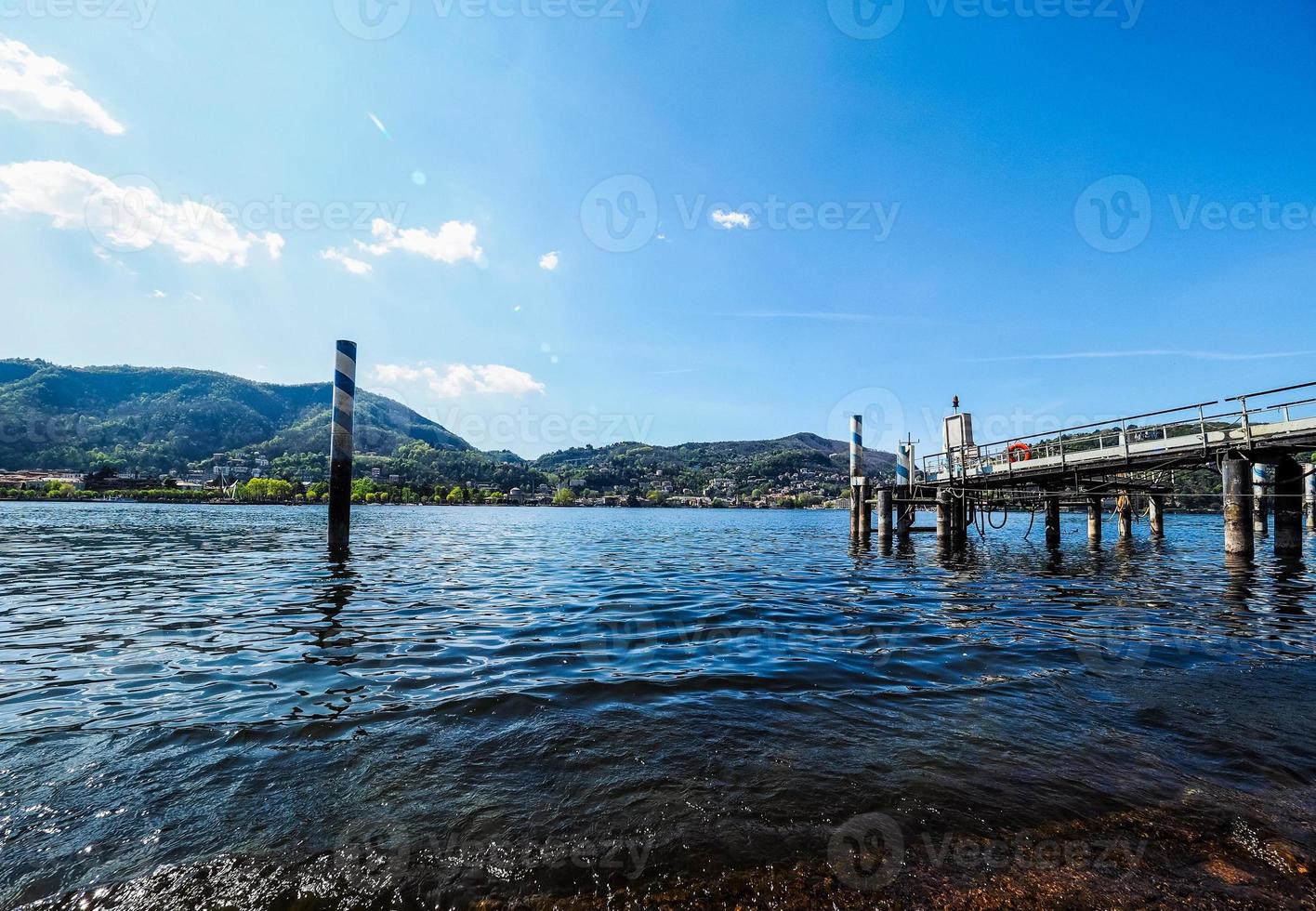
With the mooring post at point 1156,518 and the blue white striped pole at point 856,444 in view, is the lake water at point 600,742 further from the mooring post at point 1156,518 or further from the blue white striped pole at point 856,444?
the mooring post at point 1156,518

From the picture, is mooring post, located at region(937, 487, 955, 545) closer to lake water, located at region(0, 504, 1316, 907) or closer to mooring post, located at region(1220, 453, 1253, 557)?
mooring post, located at region(1220, 453, 1253, 557)

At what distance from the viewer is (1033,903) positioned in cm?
310

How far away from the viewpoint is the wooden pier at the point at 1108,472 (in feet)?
61.5

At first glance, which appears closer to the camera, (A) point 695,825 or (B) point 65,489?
(A) point 695,825

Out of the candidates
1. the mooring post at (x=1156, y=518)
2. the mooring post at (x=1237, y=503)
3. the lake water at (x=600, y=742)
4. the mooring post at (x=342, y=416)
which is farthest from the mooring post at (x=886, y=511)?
the mooring post at (x=342, y=416)

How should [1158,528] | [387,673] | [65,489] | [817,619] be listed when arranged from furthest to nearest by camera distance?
1. [65,489]
2. [1158,528]
3. [817,619]
4. [387,673]

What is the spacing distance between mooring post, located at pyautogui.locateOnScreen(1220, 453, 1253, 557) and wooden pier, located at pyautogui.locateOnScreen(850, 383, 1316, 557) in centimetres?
3

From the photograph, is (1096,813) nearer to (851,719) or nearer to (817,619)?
(851,719)

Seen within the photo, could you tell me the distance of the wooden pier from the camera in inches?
738

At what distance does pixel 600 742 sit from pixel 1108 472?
26959mm

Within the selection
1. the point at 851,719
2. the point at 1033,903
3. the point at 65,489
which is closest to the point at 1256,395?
the point at 851,719

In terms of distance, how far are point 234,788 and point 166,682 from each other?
11.8 ft

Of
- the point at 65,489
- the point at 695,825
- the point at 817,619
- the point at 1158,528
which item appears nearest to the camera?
the point at 695,825

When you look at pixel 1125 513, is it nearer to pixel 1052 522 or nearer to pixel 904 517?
pixel 1052 522
